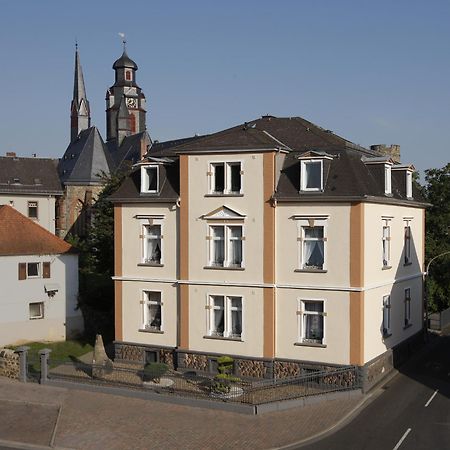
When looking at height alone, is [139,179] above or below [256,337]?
above

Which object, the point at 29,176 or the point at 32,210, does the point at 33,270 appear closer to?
the point at 32,210

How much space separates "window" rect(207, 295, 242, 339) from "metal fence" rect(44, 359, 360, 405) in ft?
6.41

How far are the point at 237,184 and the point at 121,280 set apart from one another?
7.23 meters

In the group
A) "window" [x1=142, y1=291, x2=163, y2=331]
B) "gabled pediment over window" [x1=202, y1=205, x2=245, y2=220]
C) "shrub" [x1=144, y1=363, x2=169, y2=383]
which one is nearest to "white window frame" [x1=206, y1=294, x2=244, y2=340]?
"window" [x1=142, y1=291, x2=163, y2=331]

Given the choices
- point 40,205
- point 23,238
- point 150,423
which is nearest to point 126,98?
point 40,205

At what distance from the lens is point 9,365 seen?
29.3m

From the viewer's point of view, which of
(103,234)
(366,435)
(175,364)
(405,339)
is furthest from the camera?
(103,234)

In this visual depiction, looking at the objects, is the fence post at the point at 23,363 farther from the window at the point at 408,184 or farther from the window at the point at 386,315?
the window at the point at 408,184

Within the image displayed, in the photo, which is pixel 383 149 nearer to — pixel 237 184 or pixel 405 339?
pixel 405 339

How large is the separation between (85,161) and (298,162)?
54.6m

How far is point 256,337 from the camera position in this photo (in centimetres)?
2794

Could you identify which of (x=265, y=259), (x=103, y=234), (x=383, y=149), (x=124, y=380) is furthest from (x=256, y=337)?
(x=383, y=149)

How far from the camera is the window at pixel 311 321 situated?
89.5 ft

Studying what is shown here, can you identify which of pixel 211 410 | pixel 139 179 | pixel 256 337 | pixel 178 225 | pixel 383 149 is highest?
pixel 383 149
